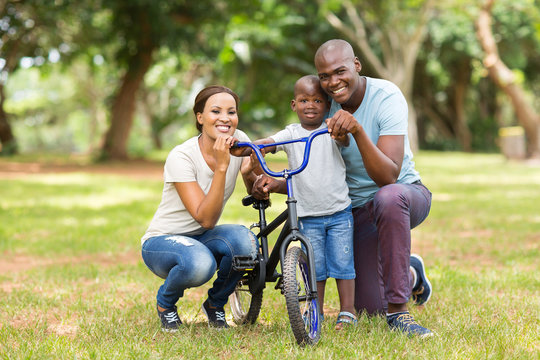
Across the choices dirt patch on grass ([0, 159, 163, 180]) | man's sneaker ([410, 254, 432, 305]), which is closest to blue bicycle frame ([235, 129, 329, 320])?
man's sneaker ([410, 254, 432, 305])

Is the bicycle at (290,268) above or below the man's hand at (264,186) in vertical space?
below

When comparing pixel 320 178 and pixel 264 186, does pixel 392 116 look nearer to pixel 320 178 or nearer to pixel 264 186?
pixel 320 178

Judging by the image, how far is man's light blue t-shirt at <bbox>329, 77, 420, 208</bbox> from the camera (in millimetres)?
3613

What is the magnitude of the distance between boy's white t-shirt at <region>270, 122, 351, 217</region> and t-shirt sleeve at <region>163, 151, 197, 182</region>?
0.51 metres

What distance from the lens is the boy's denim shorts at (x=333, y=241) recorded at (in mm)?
3641

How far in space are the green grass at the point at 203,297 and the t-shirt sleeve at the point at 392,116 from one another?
111 centimetres

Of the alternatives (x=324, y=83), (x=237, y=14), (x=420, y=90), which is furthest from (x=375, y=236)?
(x=420, y=90)

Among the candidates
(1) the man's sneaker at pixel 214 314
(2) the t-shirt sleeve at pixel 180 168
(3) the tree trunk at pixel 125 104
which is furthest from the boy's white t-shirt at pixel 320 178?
(3) the tree trunk at pixel 125 104

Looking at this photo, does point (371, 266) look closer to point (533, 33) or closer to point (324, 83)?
point (324, 83)

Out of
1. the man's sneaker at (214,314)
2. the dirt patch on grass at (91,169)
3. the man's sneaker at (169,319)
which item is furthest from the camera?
the dirt patch on grass at (91,169)

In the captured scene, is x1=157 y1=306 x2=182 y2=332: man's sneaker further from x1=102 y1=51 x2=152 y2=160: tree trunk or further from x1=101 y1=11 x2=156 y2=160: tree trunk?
x1=102 y1=51 x2=152 y2=160: tree trunk

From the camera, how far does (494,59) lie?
61.5 feet

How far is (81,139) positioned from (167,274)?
55.7 metres

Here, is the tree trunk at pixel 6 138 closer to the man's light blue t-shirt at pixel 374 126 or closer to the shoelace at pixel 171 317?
the shoelace at pixel 171 317
